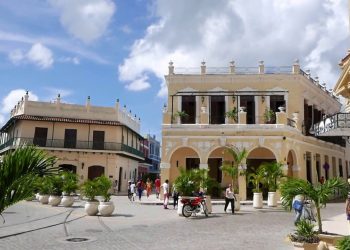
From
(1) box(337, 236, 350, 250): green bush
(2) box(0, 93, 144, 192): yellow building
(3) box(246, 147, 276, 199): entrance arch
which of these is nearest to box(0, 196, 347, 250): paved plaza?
(1) box(337, 236, 350, 250): green bush

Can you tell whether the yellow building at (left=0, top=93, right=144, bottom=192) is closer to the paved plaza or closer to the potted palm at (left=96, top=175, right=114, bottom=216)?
the potted palm at (left=96, top=175, right=114, bottom=216)

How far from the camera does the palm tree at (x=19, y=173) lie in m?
6.59

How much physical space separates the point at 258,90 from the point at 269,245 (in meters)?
21.8

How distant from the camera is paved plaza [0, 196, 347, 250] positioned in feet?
35.1

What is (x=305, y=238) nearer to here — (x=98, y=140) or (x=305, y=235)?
(x=305, y=235)

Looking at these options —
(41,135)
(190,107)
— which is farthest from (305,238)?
(41,135)

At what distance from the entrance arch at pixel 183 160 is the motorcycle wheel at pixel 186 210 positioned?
1279cm

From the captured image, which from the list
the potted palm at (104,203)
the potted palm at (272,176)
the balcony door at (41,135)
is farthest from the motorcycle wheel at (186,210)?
the balcony door at (41,135)

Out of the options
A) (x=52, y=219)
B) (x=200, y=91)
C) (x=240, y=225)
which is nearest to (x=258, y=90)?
(x=200, y=91)

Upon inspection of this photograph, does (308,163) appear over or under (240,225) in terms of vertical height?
over

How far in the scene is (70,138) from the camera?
134 ft

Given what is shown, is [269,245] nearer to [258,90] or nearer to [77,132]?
[258,90]

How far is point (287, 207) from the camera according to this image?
1204 cm

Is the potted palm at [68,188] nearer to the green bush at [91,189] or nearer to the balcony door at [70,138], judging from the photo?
the green bush at [91,189]
